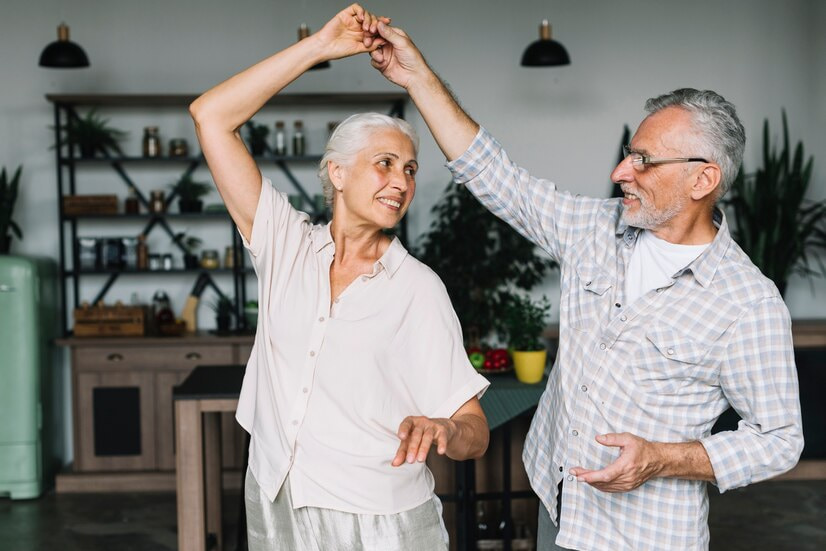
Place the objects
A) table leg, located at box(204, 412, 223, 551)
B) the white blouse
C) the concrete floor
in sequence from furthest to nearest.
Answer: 1. the concrete floor
2. table leg, located at box(204, 412, 223, 551)
3. the white blouse

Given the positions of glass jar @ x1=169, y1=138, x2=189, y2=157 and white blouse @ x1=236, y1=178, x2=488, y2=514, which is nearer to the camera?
white blouse @ x1=236, y1=178, x2=488, y2=514

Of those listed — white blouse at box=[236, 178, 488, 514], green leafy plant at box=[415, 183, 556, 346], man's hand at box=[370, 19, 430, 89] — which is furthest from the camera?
green leafy plant at box=[415, 183, 556, 346]

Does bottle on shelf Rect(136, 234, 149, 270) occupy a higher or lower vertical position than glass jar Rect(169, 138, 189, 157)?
lower

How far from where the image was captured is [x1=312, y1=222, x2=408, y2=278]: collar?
2.04 metres

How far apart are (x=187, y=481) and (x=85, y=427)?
7.25 feet

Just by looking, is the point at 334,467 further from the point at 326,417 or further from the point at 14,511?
the point at 14,511

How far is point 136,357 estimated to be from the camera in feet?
19.2

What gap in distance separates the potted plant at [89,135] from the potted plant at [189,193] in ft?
1.63

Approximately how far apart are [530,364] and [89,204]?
129 inches

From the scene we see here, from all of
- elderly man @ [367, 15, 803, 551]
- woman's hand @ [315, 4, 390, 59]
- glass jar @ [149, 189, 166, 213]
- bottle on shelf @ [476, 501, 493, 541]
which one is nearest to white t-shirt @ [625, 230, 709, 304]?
elderly man @ [367, 15, 803, 551]

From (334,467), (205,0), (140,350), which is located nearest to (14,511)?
(140,350)

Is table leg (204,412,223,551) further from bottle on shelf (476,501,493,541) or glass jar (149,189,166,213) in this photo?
glass jar (149,189,166,213)

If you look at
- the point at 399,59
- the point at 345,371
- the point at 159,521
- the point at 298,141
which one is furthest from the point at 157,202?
the point at 345,371

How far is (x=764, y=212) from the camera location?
5.89 meters
